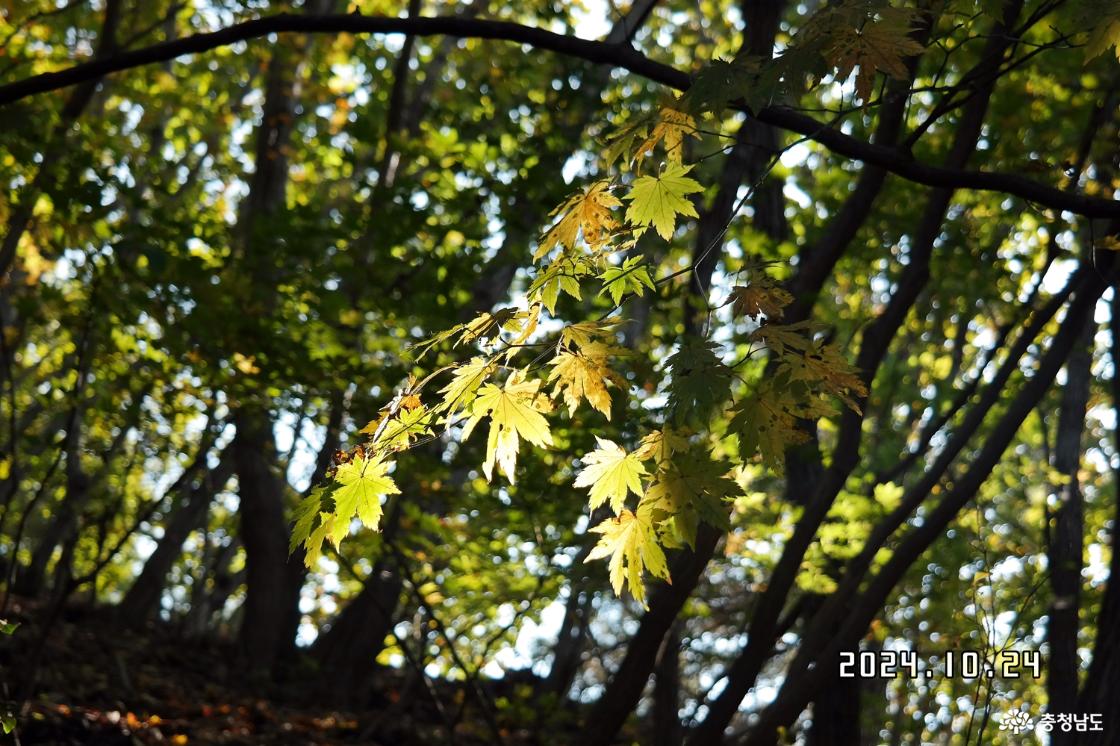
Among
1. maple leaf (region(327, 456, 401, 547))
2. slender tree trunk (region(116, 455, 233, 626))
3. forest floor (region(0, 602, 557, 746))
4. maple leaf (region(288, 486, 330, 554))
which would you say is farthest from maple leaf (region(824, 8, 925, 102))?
slender tree trunk (region(116, 455, 233, 626))

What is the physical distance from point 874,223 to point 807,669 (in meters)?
3.07

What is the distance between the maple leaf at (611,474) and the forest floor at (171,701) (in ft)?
8.59

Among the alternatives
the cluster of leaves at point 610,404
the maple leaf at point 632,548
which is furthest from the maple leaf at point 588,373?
the maple leaf at point 632,548

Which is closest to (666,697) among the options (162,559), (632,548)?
(632,548)

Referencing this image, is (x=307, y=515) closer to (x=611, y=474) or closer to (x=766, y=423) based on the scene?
(x=611, y=474)

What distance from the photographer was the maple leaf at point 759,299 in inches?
81.0

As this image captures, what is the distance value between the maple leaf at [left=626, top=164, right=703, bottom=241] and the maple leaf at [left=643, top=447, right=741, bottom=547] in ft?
1.71

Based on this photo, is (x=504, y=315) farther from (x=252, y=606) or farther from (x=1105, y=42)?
(x=252, y=606)

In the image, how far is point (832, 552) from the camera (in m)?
4.83

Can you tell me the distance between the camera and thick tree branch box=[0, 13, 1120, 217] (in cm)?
234

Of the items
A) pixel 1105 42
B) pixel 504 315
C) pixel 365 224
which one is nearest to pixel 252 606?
pixel 365 224

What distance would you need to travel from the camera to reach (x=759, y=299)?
81.8 inches

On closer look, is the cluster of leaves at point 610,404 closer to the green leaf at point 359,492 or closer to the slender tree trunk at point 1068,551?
the green leaf at point 359,492

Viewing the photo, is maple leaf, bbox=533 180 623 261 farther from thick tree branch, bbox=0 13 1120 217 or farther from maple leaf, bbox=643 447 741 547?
maple leaf, bbox=643 447 741 547
